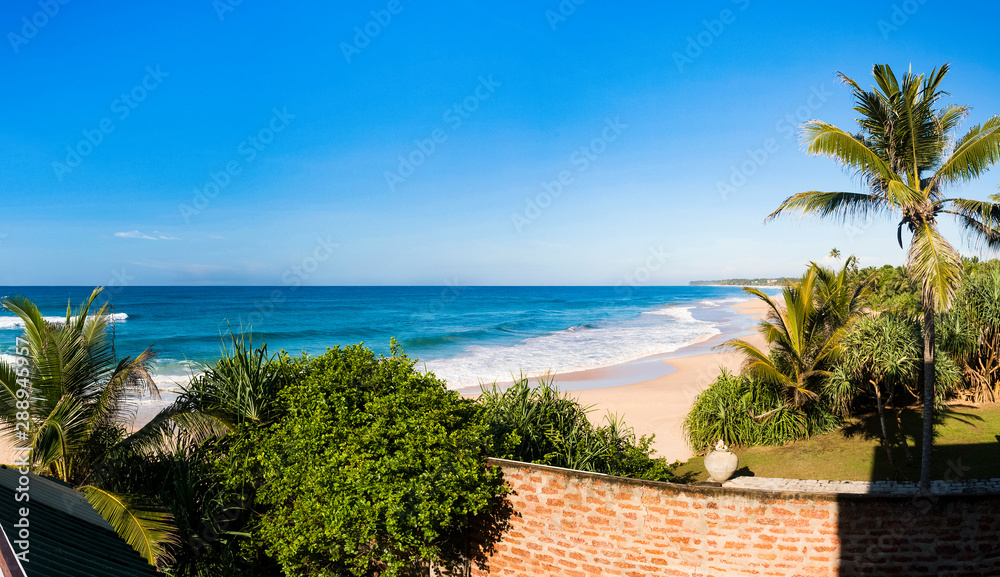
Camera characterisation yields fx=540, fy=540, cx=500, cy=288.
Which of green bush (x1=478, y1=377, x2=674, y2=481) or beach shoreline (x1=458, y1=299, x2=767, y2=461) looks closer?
green bush (x1=478, y1=377, x2=674, y2=481)

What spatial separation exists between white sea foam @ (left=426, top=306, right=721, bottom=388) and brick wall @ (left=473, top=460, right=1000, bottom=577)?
14122mm

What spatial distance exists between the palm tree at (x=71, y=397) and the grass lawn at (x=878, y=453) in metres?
9.31

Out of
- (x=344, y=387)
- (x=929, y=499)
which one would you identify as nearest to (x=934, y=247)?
(x=929, y=499)

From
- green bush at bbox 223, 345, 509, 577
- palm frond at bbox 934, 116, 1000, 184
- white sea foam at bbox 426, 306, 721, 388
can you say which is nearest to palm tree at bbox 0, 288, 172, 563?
green bush at bbox 223, 345, 509, 577

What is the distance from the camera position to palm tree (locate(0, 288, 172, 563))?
20.3ft

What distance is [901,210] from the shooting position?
23.5ft

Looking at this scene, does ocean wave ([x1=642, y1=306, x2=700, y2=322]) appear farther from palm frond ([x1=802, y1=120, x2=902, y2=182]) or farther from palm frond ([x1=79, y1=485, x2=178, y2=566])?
palm frond ([x1=79, y1=485, x2=178, y2=566])

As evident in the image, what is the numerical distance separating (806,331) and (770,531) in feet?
26.5

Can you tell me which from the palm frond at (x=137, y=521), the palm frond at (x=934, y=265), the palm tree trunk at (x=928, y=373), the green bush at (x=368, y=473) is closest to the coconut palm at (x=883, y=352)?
the palm tree trunk at (x=928, y=373)

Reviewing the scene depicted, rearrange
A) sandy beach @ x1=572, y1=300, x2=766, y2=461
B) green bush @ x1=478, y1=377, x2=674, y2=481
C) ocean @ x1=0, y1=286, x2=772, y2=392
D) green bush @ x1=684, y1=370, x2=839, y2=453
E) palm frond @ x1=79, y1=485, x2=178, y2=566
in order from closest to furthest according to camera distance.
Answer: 1. palm frond @ x1=79, y1=485, x2=178, y2=566
2. green bush @ x1=478, y1=377, x2=674, y2=481
3. green bush @ x1=684, y1=370, x2=839, y2=453
4. sandy beach @ x1=572, y1=300, x2=766, y2=461
5. ocean @ x1=0, y1=286, x2=772, y2=392

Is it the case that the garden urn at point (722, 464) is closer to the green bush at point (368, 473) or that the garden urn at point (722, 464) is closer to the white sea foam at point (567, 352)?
the green bush at point (368, 473)

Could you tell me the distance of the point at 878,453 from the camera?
10.6 m

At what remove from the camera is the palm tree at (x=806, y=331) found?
11.9m

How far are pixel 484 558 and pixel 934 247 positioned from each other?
674 centimetres
